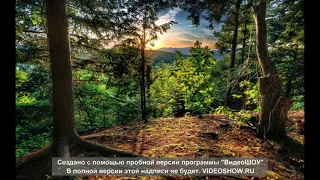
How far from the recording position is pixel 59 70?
437 cm

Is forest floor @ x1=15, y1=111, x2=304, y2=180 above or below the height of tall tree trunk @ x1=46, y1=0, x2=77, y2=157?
below

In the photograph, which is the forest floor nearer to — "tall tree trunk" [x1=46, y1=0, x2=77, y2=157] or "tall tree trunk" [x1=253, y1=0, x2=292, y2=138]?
"tall tree trunk" [x1=253, y1=0, x2=292, y2=138]

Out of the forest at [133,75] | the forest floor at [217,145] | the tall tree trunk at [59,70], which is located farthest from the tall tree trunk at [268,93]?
the tall tree trunk at [59,70]

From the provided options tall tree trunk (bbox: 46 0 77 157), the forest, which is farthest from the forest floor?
tall tree trunk (bbox: 46 0 77 157)

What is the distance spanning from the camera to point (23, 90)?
778 centimetres

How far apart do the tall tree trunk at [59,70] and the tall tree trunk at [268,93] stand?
5099mm

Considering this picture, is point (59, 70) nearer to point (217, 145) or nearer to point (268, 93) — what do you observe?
point (217, 145)

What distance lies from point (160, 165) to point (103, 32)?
4.52 meters

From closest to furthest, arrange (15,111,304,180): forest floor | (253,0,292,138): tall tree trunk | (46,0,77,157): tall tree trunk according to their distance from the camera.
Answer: (15,111,304,180): forest floor, (46,0,77,157): tall tree trunk, (253,0,292,138): tall tree trunk

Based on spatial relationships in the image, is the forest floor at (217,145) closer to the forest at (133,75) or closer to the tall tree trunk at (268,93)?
the forest at (133,75)

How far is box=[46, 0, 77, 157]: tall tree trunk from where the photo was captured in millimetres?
4343

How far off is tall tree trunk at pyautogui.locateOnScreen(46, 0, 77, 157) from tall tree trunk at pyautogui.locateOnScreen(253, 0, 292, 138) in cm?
510
